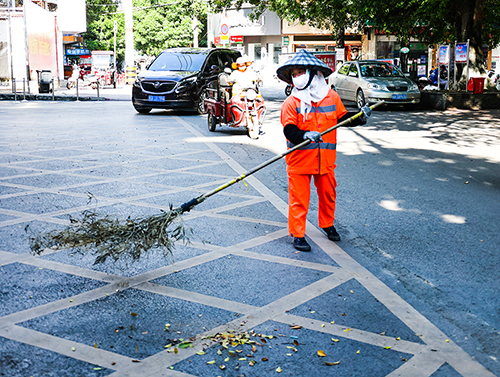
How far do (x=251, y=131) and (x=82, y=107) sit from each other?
34.5ft

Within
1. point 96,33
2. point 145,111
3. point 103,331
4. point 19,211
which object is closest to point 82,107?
point 145,111

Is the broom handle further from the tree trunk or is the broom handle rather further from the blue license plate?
the tree trunk

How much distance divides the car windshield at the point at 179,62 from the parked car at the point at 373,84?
4.21 meters

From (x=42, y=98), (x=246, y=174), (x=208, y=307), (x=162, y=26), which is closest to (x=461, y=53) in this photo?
(x=42, y=98)

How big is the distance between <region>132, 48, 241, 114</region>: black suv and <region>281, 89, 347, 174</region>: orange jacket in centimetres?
1233

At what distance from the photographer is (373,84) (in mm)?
18703

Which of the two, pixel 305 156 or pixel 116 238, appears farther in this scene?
pixel 305 156

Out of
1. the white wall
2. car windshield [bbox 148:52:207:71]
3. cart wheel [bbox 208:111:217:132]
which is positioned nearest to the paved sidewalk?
cart wheel [bbox 208:111:217:132]

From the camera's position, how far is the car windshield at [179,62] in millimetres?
18172

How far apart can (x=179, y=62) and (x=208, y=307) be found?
50.7 feet

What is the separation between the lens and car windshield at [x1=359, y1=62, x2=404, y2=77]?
65.0ft

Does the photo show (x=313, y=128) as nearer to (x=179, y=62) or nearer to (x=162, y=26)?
(x=179, y=62)

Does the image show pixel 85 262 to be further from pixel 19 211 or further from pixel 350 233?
pixel 350 233

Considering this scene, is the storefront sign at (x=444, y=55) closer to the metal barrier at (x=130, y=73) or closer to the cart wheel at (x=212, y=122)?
the cart wheel at (x=212, y=122)
